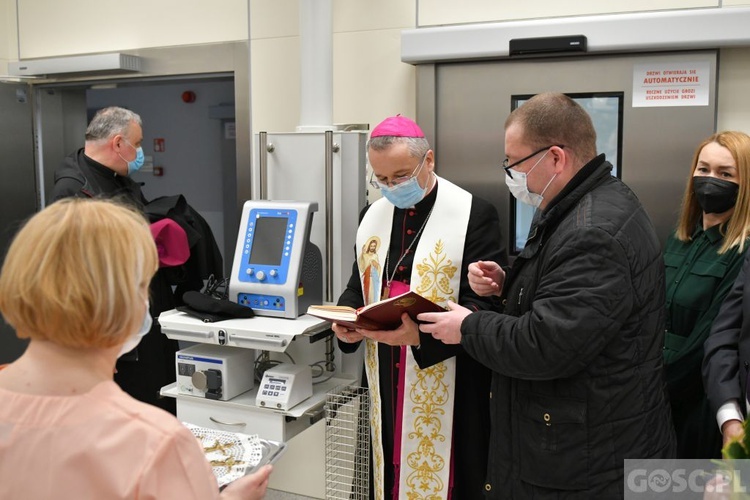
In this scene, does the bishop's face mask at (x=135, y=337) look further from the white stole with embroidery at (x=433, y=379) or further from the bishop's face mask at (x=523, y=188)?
the white stole with embroidery at (x=433, y=379)

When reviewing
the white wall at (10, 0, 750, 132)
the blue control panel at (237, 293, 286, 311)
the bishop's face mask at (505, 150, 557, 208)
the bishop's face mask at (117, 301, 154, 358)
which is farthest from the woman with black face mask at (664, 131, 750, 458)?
the bishop's face mask at (117, 301, 154, 358)

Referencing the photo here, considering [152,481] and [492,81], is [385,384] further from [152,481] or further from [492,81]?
[152,481]

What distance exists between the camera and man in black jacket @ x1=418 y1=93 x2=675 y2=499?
162 cm

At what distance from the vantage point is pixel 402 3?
2939mm

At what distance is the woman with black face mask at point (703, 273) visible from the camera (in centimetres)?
207

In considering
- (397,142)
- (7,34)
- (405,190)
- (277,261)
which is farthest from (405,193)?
(7,34)

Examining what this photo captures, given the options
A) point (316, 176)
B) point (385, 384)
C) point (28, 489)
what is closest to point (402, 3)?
point (316, 176)

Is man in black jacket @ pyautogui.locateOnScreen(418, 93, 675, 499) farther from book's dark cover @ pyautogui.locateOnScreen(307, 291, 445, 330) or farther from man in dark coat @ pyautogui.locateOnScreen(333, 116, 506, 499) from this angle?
man in dark coat @ pyautogui.locateOnScreen(333, 116, 506, 499)

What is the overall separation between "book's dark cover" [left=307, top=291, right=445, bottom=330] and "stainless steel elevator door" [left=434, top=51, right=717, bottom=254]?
99 centimetres

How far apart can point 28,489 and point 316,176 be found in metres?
1.97

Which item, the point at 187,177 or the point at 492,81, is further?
the point at 187,177

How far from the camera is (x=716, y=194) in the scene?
2109 mm

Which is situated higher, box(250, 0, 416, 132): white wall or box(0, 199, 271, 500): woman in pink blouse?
box(250, 0, 416, 132): white wall

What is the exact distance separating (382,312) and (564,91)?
4.25ft
